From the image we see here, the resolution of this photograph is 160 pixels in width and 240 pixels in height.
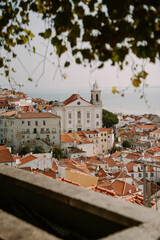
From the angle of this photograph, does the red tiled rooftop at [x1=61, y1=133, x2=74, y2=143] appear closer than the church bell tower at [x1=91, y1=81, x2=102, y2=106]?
Yes

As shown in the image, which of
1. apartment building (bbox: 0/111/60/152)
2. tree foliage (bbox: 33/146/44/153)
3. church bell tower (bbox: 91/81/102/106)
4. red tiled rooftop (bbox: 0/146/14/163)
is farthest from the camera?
church bell tower (bbox: 91/81/102/106)

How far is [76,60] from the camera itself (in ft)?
5.19

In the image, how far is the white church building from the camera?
43.5 meters

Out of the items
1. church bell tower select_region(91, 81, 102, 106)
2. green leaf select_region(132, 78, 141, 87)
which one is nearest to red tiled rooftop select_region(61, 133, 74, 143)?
church bell tower select_region(91, 81, 102, 106)

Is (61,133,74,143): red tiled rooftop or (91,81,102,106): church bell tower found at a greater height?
(91,81,102,106): church bell tower

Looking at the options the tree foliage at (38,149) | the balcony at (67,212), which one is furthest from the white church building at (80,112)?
the balcony at (67,212)

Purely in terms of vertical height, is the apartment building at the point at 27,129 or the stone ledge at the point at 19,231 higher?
the stone ledge at the point at 19,231

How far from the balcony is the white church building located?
41.1 m

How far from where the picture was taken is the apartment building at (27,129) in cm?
3303

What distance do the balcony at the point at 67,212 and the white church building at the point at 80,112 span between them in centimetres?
4109

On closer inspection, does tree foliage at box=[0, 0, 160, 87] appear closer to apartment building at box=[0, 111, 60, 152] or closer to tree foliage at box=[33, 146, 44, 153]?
tree foliage at box=[33, 146, 44, 153]

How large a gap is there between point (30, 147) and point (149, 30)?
32746 millimetres

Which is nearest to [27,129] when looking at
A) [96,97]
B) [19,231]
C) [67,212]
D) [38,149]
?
[38,149]

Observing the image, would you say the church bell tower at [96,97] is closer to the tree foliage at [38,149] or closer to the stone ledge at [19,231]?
the tree foliage at [38,149]
